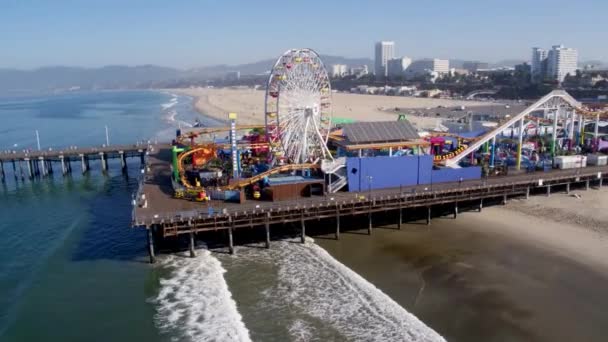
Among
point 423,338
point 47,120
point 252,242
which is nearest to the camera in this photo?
point 423,338

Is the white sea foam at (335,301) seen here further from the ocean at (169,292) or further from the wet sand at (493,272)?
the wet sand at (493,272)

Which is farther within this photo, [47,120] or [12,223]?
[47,120]

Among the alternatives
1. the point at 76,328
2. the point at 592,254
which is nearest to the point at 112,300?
the point at 76,328

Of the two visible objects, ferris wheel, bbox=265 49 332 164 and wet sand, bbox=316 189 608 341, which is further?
ferris wheel, bbox=265 49 332 164

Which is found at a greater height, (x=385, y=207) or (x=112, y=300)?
(x=385, y=207)

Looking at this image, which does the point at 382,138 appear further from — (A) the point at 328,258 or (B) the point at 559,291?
(B) the point at 559,291

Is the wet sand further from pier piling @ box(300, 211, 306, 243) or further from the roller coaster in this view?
the roller coaster

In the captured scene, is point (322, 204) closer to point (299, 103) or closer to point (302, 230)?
point (302, 230)

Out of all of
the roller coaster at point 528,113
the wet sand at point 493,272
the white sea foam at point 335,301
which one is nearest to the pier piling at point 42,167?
the white sea foam at point 335,301

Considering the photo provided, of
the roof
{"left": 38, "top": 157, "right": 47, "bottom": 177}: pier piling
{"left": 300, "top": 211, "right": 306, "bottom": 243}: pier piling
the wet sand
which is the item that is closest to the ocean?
{"left": 300, "top": 211, "right": 306, "bottom": 243}: pier piling
